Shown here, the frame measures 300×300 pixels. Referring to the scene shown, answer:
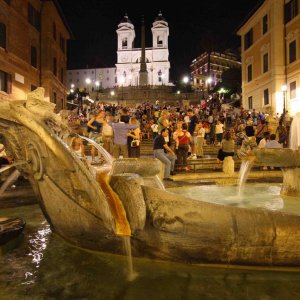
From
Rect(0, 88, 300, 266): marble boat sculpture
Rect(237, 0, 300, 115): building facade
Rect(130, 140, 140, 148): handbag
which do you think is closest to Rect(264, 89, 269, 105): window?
Rect(237, 0, 300, 115): building facade

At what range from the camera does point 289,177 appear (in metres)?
6.75

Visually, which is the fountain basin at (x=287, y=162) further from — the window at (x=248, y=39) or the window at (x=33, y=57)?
the window at (x=248, y=39)

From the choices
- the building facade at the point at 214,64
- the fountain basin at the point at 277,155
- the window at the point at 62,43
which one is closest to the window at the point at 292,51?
the window at the point at 62,43

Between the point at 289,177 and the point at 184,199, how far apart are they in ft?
13.4

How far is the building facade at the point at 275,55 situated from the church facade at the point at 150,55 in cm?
6976

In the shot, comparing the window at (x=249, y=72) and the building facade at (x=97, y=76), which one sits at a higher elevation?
the building facade at (x=97, y=76)

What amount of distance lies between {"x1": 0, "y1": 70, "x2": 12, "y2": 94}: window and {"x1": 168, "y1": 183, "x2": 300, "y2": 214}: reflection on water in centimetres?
2104

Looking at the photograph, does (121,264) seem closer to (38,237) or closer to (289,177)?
(38,237)

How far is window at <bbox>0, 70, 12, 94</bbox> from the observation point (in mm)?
24552

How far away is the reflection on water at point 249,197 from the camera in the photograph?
571cm

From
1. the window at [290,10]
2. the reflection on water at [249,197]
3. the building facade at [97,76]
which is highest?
the building facade at [97,76]

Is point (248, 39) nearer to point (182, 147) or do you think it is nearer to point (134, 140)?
point (182, 147)

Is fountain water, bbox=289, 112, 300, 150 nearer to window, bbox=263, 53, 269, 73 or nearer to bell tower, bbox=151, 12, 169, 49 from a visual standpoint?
window, bbox=263, 53, 269, 73

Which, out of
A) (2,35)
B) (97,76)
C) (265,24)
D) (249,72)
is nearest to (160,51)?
(97,76)
